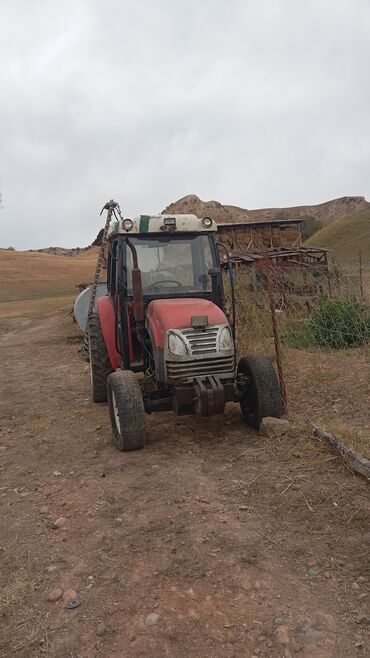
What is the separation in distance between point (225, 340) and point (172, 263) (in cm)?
126

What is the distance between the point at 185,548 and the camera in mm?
3176

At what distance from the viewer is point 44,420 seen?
21.2ft

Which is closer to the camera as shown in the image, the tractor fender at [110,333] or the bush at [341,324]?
the tractor fender at [110,333]

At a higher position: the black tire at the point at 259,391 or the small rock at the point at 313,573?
the black tire at the point at 259,391

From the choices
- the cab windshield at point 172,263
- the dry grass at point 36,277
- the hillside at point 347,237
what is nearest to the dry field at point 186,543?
the cab windshield at point 172,263

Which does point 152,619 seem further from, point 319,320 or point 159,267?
point 319,320

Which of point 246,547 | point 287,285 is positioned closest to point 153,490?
point 246,547

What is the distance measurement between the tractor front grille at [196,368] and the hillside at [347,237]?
40719 millimetres

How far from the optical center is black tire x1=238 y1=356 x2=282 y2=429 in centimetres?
514

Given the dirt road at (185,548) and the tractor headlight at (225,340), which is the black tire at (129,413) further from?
the tractor headlight at (225,340)

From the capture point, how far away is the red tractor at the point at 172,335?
4.86m

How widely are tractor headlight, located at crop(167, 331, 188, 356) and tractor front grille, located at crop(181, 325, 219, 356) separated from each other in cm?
6

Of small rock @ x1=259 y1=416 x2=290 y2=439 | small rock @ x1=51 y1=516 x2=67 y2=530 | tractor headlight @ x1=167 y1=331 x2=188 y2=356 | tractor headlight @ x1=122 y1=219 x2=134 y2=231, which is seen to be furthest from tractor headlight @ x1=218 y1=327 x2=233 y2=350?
small rock @ x1=51 y1=516 x2=67 y2=530

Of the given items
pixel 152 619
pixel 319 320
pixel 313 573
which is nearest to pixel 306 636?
pixel 313 573
